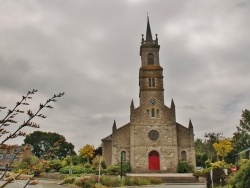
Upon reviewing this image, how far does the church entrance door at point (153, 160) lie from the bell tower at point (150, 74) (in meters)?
7.39

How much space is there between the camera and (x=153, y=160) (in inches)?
1702

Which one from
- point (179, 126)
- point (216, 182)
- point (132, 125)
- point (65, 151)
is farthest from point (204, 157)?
point (216, 182)

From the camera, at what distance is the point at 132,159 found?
4288 cm

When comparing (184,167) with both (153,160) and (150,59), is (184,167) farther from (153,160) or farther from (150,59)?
(150,59)

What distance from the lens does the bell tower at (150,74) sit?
46.5 meters

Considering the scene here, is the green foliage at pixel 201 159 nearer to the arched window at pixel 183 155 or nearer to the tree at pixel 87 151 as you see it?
the arched window at pixel 183 155

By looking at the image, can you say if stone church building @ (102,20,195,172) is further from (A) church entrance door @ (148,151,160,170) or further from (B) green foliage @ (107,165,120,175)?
(B) green foliage @ (107,165,120,175)

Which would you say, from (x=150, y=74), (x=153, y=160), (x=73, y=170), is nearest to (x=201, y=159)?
(x=153, y=160)

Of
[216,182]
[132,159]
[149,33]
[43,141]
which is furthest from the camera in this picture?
[43,141]

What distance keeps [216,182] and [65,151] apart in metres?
73.2

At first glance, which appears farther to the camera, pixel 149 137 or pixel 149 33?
pixel 149 33

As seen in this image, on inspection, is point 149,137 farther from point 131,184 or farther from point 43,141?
point 43,141

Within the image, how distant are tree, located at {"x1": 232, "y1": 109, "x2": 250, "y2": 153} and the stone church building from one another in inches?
918

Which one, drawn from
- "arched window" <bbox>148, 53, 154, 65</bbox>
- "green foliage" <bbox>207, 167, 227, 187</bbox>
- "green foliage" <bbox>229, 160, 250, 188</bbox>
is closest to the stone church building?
"arched window" <bbox>148, 53, 154, 65</bbox>
